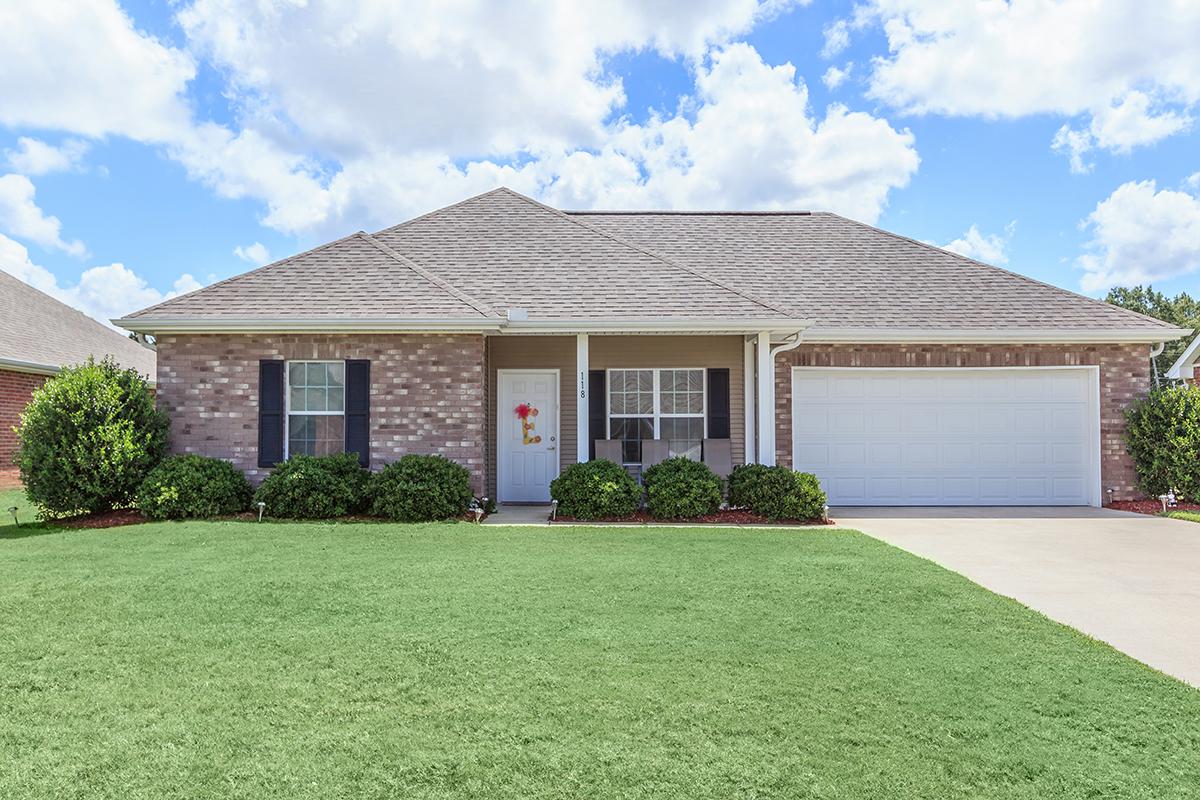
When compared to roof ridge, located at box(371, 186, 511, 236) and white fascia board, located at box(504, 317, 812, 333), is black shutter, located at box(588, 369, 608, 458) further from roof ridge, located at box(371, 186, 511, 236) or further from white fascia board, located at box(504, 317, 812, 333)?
roof ridge, located at box(371, 186, 511, 236)

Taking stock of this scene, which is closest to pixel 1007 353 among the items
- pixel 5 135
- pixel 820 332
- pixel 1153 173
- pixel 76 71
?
pixel 820 332

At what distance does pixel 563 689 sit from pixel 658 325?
7.35 metres

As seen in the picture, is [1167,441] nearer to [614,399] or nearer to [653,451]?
[653,451]

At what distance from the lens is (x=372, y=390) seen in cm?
1037

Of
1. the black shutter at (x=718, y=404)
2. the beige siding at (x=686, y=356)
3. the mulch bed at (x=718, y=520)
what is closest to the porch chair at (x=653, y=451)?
the black shutter at (x=718, y=404)

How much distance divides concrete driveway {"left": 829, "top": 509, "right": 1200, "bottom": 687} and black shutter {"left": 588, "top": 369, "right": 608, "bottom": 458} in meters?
3.88

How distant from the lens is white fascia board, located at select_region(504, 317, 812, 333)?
1030 centimetres

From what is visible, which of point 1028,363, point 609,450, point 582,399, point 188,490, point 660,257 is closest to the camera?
point 188,490

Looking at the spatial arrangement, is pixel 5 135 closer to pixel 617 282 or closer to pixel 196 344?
pixel 196 344

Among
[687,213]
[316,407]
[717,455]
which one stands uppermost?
[687,213]

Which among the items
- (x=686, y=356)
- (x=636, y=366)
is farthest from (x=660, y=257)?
(x=636, y=366)

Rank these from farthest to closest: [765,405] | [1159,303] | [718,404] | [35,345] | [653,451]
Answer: [1159,303] → [35,345] → [718,404] → [653,451] → [765,405]

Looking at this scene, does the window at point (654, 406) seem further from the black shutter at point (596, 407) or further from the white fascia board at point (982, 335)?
the white fascia board at point (982, 335)

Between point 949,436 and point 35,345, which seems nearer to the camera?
point 949,436
